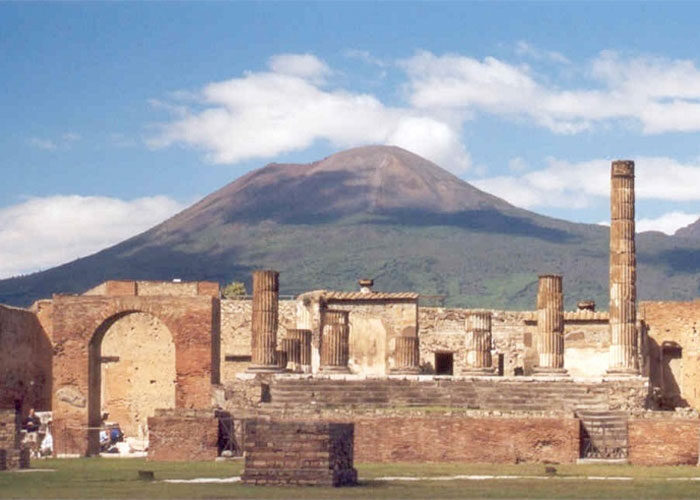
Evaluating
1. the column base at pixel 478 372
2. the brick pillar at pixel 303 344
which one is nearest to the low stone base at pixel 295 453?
the column base at pixel 478 372

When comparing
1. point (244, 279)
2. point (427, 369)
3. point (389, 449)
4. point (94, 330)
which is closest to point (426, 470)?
point (389, 449)

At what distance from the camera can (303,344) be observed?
1850 inches

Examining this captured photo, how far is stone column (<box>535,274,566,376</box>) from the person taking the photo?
142 ft

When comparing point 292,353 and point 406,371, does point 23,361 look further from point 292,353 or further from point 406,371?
point 406,371

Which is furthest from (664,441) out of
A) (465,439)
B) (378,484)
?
(378,484)

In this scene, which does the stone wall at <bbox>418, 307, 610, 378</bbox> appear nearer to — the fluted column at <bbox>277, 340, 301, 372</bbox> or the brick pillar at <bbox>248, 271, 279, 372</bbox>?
the fluted column at <bbox>277, 340, 301, 372</bbox>

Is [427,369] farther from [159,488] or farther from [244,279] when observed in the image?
[244,279]

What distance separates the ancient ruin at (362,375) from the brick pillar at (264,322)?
46mm

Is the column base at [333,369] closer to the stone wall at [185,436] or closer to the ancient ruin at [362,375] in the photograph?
the ancient ruin at [362,375]

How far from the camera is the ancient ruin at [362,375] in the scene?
33844 mm

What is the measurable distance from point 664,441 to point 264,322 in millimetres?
13007

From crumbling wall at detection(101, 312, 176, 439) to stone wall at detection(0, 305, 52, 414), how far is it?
666 cm

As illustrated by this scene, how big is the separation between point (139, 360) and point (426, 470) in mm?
29343

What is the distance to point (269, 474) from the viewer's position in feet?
81.7
